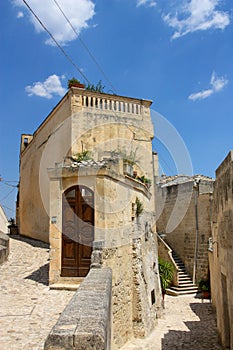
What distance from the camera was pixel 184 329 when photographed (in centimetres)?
1004

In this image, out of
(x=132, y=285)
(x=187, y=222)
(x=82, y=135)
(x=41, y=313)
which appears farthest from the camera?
(x=187, y=222)

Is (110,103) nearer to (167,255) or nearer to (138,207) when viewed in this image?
(138,207)

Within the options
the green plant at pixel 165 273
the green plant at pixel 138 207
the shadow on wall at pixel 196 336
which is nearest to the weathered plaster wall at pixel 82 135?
the green plant at pixel 138 207

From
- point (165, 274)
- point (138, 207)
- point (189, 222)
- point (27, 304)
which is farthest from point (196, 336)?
point (189, 222)

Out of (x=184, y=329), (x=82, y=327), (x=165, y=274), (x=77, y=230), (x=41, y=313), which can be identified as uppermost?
(x=77, y=230)

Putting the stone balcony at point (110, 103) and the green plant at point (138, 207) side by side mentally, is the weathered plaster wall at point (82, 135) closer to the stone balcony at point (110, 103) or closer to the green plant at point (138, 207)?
the stone balcony at point (110, 103)

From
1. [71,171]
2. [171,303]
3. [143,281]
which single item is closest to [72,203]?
[71,171]

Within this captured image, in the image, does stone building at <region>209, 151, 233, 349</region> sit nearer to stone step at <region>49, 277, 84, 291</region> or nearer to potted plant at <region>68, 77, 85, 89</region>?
stone step at <region>49, 277, 84, 291</region>

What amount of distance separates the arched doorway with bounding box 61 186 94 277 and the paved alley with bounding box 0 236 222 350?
0.74 metres

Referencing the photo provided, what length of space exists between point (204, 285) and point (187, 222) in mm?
3811

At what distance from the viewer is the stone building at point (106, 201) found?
7301 mm

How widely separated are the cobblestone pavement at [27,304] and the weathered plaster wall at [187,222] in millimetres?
9463

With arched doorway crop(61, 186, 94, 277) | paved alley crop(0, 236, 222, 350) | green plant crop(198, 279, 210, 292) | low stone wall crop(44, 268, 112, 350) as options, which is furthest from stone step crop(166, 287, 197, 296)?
low stone wall crop(44, 268, 112, 350)

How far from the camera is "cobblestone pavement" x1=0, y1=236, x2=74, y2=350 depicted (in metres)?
4.26
